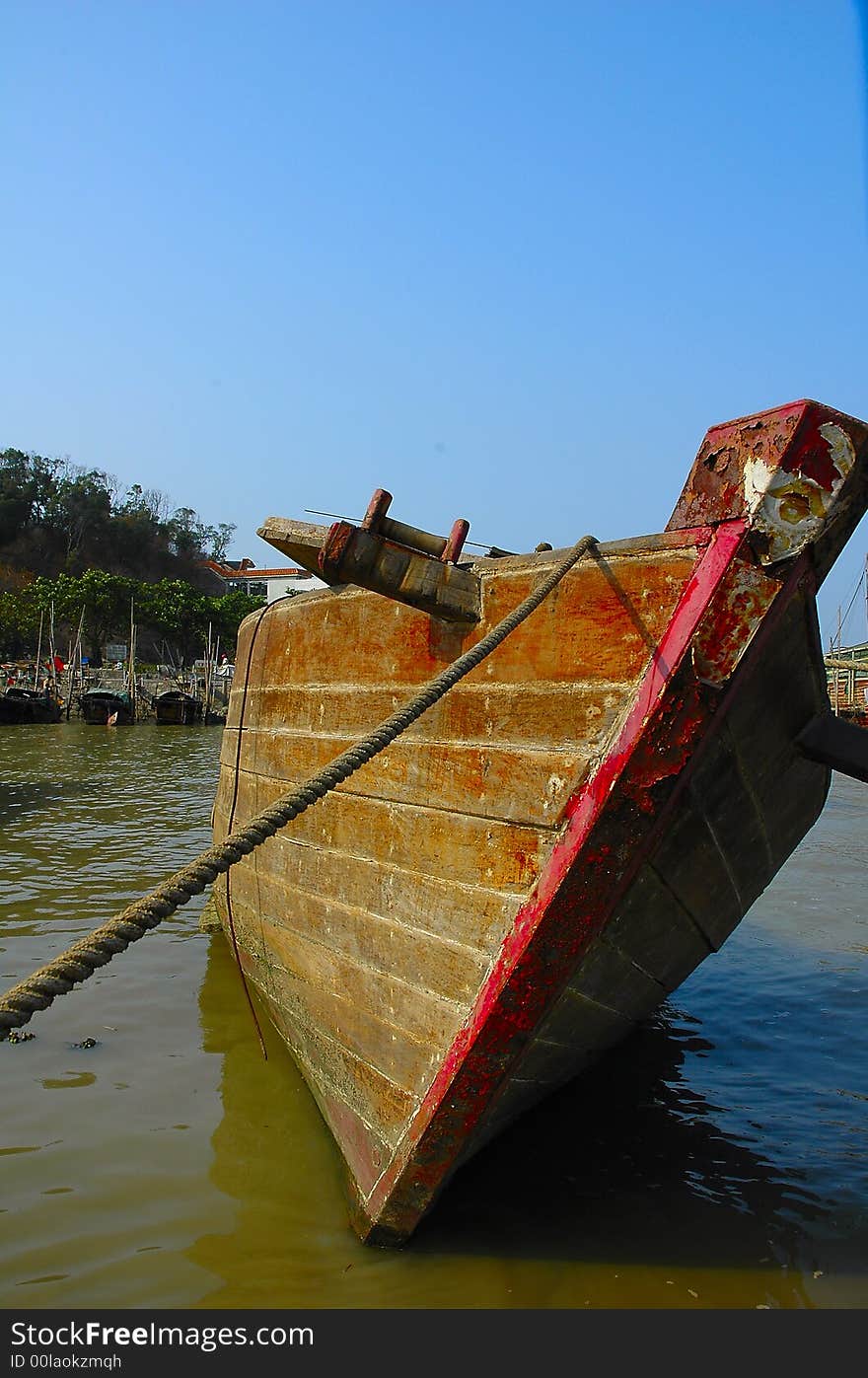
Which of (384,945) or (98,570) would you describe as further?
(98,570)

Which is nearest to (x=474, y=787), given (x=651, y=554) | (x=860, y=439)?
(x=651, y=554)

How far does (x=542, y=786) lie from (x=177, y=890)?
1.14 metres

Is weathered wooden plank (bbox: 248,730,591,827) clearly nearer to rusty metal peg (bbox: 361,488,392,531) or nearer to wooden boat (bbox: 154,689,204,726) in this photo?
rusty metal peg (bbox: 361,488,392,531)

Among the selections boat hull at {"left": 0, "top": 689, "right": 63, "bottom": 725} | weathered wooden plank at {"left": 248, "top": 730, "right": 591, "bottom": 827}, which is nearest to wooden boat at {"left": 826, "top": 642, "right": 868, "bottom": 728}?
weathered wooden plank at {"left": 248, "top": 730, "right": 591, "bottom": 827}

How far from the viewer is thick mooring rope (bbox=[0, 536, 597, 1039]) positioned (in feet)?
6.25

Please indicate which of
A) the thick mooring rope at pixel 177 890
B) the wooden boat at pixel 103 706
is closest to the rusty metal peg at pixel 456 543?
the thick mooring rope at pixel 177 890

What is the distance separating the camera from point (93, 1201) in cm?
321

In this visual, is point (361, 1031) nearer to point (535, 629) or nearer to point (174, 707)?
point (535, 629)

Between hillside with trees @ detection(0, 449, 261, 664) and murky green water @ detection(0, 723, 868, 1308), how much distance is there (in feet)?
124

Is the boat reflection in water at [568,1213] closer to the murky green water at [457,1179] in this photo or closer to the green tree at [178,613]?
the murky green water at [457,1179]

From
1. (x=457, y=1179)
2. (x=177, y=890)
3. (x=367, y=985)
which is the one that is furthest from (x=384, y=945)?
(x=177, y=890)

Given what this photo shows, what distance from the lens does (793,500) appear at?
2.54m
